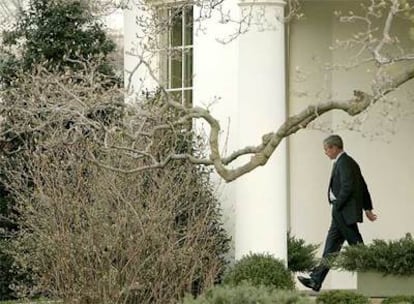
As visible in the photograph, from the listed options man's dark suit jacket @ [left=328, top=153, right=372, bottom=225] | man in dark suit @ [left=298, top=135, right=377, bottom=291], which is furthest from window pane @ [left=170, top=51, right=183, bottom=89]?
man's dark suit jacket @ [left=328, top=153, right=372, bottom=225]

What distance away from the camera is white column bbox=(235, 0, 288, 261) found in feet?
49.1

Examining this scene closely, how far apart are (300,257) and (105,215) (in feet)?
10.9

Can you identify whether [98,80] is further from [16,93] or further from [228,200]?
[228,200]

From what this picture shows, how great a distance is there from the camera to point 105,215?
13.8 metres

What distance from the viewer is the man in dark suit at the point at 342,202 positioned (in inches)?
617

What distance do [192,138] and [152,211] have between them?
2.12m

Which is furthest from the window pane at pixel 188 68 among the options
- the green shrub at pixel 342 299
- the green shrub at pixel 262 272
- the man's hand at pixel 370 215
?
the green shrub at pixel 342 299

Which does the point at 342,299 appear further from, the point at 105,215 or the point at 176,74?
the point at 176,74

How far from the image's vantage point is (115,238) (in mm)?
13594

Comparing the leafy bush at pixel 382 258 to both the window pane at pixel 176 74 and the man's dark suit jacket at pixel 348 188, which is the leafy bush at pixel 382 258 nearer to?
the man's dark suit jacket at pixel 348 188

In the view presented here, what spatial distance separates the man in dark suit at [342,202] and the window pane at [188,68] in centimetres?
249

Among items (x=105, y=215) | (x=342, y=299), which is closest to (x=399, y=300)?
(x=342, y=299)

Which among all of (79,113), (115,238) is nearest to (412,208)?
(115,238)

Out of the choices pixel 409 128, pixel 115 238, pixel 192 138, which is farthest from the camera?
pixel 409 128
